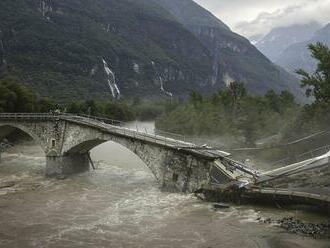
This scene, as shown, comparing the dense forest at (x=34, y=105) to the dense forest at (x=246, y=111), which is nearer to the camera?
the dense forest at (x=246, y=111)

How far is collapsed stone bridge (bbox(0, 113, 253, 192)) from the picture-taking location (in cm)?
4312

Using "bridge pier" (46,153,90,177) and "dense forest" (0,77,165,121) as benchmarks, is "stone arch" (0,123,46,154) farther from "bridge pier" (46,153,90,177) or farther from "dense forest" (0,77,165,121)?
"dense forest" (0,77,165,121)

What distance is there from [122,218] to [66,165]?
22.4 m

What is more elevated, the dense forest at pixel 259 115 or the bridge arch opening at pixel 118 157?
the dense forest at pixel 259 115

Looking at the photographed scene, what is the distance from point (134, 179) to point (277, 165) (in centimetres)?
1660

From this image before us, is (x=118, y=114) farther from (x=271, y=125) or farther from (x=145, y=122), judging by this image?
(x=271, y=125)

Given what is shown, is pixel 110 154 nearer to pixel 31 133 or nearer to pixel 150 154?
pixel 31 133

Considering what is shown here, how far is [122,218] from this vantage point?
38.6 meters

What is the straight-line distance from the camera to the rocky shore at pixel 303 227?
1236 inches

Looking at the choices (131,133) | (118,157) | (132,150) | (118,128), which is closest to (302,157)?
(132,150)

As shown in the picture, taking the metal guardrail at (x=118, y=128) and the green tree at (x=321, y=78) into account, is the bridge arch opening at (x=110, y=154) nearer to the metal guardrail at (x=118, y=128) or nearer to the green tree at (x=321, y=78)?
the metal guardrail at (x=118, y=128)

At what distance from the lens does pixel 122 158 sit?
7231 cm

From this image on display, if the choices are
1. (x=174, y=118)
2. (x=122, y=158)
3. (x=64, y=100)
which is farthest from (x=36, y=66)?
(x=122, y=158)

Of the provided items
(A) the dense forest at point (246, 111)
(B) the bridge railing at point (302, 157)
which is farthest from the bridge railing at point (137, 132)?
(A) the dense forest at point (246, 111)
